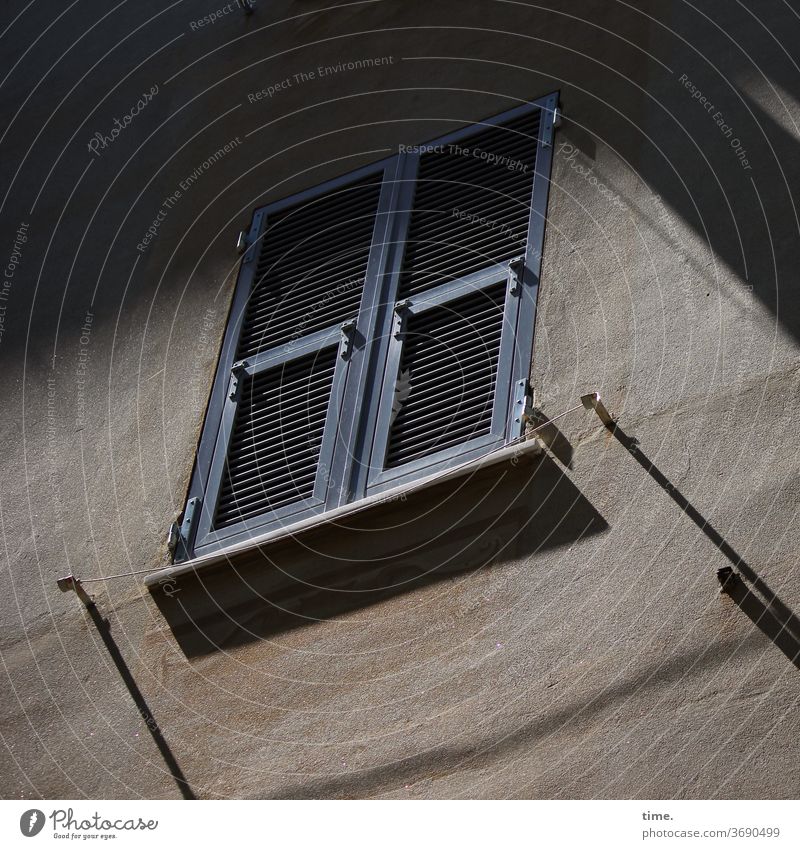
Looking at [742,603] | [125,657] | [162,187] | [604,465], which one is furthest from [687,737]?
[162,187]

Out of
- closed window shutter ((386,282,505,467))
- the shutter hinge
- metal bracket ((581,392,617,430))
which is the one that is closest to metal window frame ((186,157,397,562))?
the shutter hinge

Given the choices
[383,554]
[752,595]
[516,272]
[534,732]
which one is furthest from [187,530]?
[752,595]

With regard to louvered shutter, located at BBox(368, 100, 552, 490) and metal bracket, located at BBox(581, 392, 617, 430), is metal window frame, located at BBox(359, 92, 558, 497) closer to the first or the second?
louvered shutter, located at BBox(368, 100, 552, 490)

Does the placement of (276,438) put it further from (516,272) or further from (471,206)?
(471,206)

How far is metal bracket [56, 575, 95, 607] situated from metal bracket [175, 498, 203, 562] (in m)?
0.40

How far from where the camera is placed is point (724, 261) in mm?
4215

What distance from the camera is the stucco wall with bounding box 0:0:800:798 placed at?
3.58m

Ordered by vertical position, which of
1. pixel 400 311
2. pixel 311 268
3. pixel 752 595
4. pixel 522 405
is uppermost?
pixel 311 268

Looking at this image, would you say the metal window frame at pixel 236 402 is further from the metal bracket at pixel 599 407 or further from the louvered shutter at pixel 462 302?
the metal bracket at pixel 599 407

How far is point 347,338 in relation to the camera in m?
4.86

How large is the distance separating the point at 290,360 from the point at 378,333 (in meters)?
0.40

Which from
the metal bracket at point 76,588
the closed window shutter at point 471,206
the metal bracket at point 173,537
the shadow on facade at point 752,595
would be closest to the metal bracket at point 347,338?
the closed window shutter at point 471,206

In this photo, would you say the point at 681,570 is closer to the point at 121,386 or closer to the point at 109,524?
the point at 109,524

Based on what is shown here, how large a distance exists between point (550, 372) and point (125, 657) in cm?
184
